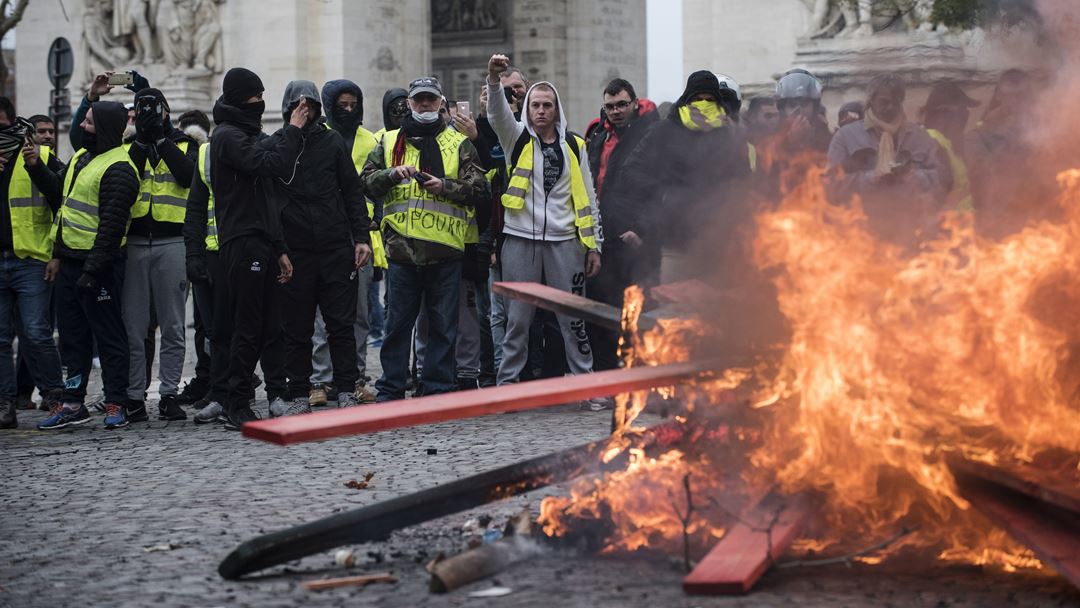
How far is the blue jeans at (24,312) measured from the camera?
9.88m

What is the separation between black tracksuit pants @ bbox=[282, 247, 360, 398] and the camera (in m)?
9.66

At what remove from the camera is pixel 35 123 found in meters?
12.9

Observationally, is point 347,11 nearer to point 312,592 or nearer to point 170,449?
point 170,449

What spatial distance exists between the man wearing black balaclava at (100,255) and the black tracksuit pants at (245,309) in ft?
2.65

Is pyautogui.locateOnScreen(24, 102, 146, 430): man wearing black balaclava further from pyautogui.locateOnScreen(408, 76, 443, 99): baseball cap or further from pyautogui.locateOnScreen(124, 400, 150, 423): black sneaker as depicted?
pyautogui.locateOnScreen(408, 76, 443, 99): baseball cap

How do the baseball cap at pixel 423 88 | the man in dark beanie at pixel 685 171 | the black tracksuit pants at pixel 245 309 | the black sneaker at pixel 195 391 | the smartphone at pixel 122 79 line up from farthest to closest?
the black sneaker at pixel 195 391 < the smartphone at pixel 122 79 < the baseball cap at pixel 423 88 < the black tracksuit pants at pixel 245 309 < the man in dark beanie at pixel 685 171

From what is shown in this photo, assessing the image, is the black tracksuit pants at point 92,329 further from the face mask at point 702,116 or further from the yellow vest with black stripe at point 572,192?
the face mask at point 702,116

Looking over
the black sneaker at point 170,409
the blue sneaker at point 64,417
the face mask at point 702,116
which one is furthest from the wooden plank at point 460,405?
the blue sneaker at point 64,417

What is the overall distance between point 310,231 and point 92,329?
146 cm

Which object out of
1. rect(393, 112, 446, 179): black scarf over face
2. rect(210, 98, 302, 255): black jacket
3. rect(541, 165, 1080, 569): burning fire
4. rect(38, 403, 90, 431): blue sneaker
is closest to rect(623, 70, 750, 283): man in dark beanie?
rect(393, 112, 446, 179): black scarf over face

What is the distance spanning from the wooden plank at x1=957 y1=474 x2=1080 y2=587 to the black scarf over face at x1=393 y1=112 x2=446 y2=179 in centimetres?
548

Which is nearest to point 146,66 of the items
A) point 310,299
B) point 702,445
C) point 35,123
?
point 35,123

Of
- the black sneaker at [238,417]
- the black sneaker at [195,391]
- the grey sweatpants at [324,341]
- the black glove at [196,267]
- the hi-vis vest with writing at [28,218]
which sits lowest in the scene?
the black sneaker at [195,391]

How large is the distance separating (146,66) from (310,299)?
1598 centimetres
